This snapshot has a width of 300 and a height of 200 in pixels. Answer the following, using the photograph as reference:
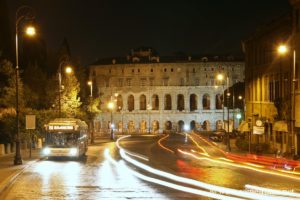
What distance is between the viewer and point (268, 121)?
167 ft

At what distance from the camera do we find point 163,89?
145m

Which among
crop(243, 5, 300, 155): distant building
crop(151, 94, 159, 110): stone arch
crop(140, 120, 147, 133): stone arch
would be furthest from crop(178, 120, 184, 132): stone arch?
crop(243, 5, 300, 155): distant building

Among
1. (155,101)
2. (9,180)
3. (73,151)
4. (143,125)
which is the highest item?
(155,101)

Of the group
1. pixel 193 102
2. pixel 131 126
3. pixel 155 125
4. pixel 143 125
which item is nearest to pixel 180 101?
pixel 193 102

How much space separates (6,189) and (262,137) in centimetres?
3730

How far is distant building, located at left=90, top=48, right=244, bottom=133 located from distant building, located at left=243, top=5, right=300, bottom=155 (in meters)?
82.3

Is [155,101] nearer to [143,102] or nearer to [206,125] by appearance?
[143,102]

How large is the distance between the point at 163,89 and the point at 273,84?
9481 cm

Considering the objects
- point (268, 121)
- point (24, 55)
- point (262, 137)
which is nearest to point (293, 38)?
point (268, 121)

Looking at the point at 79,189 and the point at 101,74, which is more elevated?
the point at 101,74

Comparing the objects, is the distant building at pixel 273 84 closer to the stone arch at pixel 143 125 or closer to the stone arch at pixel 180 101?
the stone arch at pixel 143 125

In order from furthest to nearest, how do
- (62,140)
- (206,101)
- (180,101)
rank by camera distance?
(180,101)
(206,101)
(62,140)

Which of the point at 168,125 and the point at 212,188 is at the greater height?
the point at 212,188

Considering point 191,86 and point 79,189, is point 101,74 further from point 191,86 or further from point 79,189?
point 79,189
